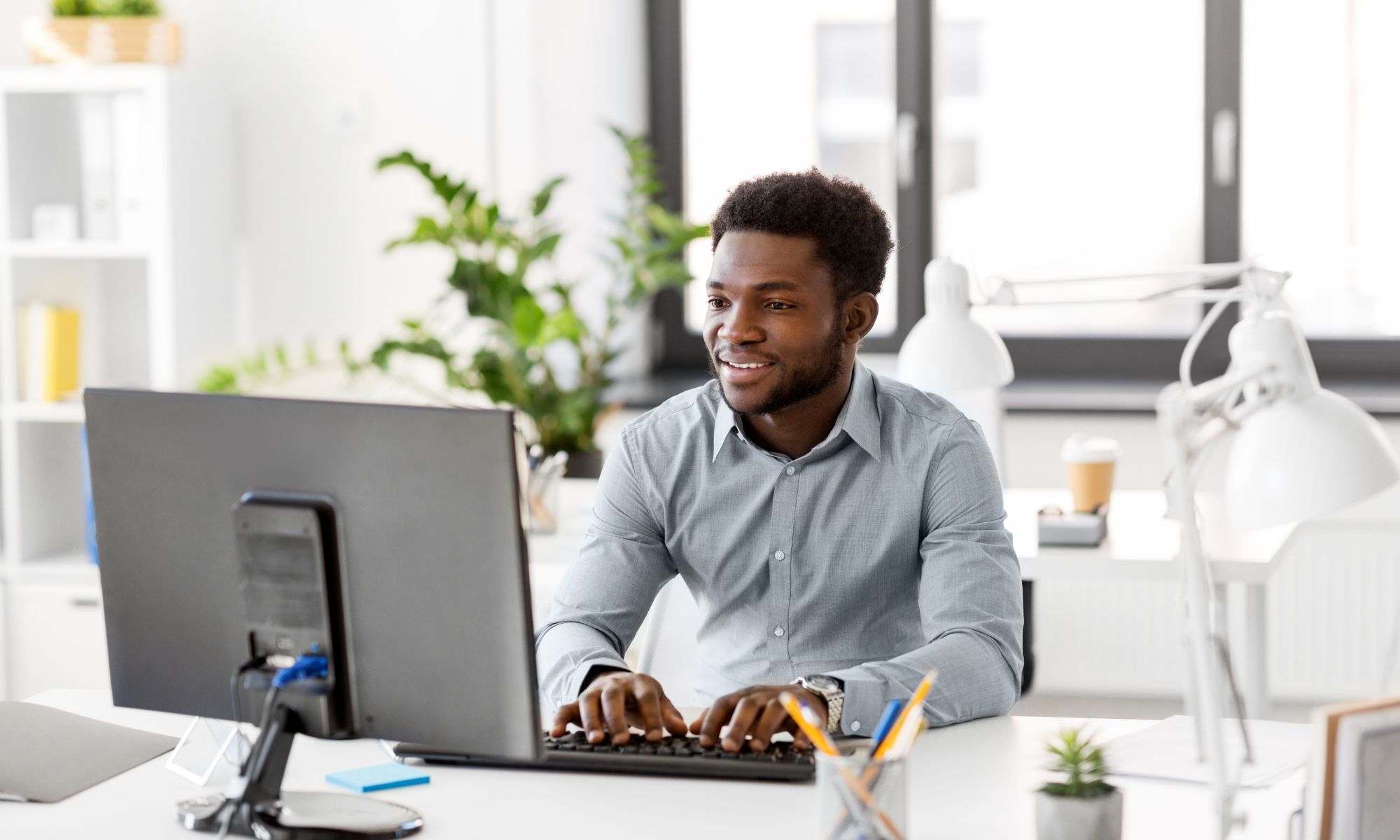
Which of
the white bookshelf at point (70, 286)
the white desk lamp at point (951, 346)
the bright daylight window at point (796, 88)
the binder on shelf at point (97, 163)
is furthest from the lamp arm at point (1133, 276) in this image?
the binder on shelf at point (97, 163)

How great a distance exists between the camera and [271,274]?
12.6 feet

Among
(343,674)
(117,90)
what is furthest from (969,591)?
(117,90)

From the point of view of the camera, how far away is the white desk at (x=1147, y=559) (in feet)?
8.82

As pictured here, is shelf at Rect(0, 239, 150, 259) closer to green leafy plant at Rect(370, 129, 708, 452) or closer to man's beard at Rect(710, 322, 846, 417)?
green leafy plant at Rect(370, 129, 708, 452)

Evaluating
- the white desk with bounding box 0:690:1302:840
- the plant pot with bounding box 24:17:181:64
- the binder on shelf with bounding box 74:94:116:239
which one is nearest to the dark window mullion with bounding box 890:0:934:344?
the plant pot with bounding box 24:17:181:64

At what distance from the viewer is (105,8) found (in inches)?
138

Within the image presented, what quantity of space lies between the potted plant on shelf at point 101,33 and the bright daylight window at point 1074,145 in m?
1.91

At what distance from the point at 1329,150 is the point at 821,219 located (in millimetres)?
2522

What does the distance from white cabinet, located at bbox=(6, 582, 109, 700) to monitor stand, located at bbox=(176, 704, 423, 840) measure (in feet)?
7.45

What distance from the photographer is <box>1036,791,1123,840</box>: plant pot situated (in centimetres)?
124

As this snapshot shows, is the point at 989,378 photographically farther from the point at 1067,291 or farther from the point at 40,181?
the point at 40,181

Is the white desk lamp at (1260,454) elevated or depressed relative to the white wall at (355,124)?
depressed

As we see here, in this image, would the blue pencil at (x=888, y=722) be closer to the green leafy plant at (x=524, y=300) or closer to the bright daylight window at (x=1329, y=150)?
the green leafy plant at (x=524, y=300)

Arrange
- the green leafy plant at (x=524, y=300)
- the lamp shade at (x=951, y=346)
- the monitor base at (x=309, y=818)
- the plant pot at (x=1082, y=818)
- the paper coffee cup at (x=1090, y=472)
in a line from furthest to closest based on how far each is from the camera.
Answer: the green leafy plant at (x=524, y=300) < the paper coffee cup at (x=1090, y=472) < the lamp shade at (x=951, y=346) < the monitor base at (x=309, y=818) < the plant pot at (x=1082, y=818)
